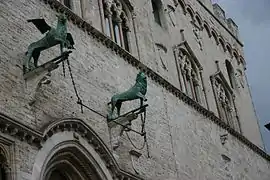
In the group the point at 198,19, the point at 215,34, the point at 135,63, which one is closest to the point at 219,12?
the point at 215,34

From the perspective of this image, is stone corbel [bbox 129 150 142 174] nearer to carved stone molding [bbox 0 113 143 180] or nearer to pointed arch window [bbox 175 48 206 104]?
carved stone molding [bbox 0 113 143 180]

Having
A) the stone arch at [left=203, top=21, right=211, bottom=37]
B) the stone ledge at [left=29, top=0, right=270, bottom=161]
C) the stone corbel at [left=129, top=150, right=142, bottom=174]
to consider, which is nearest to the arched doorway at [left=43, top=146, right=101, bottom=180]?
the stone corbel at [left=129, top=150, right=142, bottom=174]

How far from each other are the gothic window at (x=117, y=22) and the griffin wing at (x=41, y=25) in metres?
2.97

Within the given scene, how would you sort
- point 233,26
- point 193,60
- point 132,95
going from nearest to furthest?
point 132,95 < point 193,60 < point 233,26

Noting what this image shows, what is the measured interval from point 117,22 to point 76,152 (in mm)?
4314

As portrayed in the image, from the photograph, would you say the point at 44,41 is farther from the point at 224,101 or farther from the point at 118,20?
the point at 224,101

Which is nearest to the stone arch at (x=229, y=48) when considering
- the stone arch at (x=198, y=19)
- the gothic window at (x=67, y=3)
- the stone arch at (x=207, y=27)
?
the stone arch at (x=207, y=27)

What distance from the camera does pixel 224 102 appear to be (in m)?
17.8

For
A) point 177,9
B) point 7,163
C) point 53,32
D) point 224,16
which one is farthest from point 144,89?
point 224,16

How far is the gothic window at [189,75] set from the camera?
50.6ft

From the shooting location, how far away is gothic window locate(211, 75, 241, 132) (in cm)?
1727

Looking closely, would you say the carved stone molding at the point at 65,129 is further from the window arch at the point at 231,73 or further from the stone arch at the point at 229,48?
the stone arch at the point at 229,48

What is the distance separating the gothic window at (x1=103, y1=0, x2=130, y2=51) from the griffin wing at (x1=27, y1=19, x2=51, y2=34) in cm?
297

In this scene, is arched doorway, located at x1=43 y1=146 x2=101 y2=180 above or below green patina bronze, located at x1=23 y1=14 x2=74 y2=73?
below
